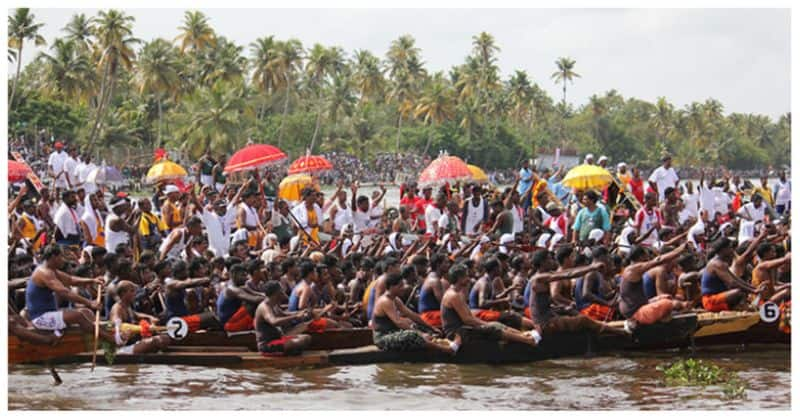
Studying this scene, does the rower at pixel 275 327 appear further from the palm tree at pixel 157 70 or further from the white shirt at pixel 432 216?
the palm tree at pixel 157 70

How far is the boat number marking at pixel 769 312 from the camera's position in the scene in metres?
13.5

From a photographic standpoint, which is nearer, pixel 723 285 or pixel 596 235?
pixel 723 285

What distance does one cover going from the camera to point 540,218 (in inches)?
786

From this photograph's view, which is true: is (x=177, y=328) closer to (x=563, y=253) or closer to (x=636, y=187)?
(x=563, y=253)

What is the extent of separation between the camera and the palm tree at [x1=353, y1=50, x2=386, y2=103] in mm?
81000

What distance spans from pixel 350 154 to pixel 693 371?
212 ft

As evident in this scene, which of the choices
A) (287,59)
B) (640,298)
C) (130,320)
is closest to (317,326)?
(130,320)

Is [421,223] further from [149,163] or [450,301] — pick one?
[149,163]

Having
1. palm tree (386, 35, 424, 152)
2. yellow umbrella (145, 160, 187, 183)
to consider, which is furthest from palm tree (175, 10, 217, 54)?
yellow umbrella (145, 160, 187, 183)

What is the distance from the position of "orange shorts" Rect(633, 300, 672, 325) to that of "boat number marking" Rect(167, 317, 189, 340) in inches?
181

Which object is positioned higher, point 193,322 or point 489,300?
point 489,300

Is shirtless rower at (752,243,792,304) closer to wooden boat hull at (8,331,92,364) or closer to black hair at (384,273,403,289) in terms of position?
black hair at (384,273,403,289)

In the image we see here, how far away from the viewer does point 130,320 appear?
12773mm

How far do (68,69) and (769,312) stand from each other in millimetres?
47549
